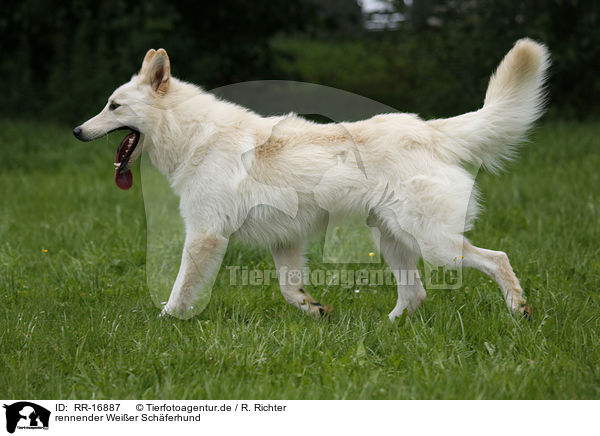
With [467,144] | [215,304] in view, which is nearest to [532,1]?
[467,144]

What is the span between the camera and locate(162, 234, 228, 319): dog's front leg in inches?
149

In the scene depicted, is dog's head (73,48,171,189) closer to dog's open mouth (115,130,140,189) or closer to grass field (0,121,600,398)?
dog's open mouth (115,130,140,189)

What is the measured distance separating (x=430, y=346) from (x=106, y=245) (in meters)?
3.19

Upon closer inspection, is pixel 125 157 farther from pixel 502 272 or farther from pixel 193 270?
pixel 502 272

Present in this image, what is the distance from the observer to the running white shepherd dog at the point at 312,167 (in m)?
3.54

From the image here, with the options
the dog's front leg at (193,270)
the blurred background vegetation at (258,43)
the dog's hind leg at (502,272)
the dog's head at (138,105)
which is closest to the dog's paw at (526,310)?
the dog's hind leg at (502,272)

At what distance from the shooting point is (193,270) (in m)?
3.78

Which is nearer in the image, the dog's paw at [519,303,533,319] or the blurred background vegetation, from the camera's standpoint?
the dog's paw at [519,303,533,319]

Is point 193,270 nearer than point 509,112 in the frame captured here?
No
